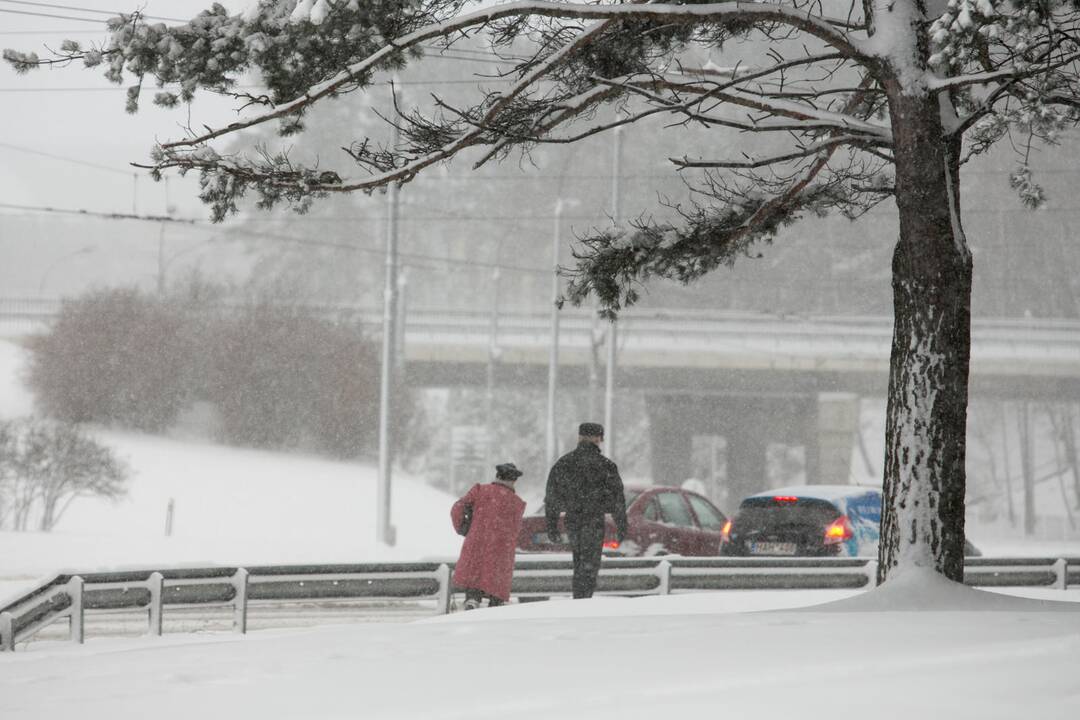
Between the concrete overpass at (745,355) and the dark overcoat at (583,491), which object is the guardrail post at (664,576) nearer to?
the dark overcoat at (583,491)

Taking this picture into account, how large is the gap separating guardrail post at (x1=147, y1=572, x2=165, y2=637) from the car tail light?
690cm

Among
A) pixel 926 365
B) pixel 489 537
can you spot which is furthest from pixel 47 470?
pixel 926 365

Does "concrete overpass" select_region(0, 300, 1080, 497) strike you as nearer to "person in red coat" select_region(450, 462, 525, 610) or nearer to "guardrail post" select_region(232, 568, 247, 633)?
"guardrail post" select_region(232, 568, 247, 633)

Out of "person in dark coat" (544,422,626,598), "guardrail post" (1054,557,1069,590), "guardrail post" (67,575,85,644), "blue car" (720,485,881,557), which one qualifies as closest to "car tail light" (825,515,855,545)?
"blue car" (720,485,881,557)

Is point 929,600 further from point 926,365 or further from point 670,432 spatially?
point 670,432

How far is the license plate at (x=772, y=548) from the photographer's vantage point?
587 inches

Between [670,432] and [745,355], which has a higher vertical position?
[745,355]

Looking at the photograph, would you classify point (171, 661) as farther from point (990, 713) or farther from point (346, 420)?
point (346, 420)

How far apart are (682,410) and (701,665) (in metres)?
49.5

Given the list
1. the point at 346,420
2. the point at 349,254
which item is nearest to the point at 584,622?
the point at 346,420

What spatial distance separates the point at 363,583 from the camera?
12.9 metres

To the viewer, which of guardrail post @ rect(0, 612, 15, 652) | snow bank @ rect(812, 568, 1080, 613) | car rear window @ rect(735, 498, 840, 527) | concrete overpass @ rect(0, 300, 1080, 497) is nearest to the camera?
snow bank @ rect(812, 568, 1080, 613)

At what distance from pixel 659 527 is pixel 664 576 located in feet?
7.66

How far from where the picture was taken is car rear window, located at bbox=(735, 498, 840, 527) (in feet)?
48.5
